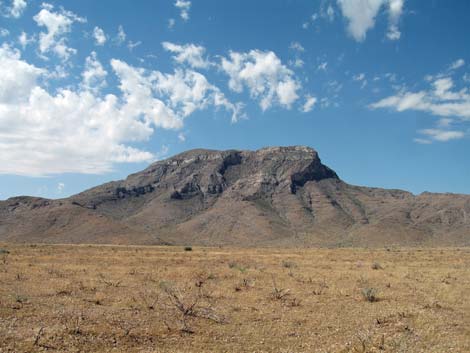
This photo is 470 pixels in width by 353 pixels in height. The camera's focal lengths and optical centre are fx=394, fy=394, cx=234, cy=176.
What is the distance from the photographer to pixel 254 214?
151250 mm

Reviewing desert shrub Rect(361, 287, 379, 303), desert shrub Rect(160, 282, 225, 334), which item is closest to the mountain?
desert shrub Rect(160, 282, 225, 334)

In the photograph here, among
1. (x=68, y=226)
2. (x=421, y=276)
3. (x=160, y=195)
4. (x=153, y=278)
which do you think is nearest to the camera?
(x=153, y=278)

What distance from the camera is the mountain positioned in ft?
384

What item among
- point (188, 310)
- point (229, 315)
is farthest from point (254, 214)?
point (188, 310)

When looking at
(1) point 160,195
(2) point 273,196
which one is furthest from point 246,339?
(1) point 160,195

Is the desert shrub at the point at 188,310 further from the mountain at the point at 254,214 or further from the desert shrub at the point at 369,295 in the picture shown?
the mountain at the point at 254,214

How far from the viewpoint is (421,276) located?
25219 millimetres

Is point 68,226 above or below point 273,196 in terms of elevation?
below

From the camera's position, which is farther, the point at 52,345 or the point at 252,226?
the point at 252,226

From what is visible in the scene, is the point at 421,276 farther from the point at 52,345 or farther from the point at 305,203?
the point at 305,203

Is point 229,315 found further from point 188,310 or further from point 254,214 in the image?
point 254,214

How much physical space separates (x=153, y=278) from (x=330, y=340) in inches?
561

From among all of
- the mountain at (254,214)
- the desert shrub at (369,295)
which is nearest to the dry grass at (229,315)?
the desert shrub at (369,295)

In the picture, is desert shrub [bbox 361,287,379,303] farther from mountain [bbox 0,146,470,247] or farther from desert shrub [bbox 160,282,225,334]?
mountain [bbox 0,146,470,247]
